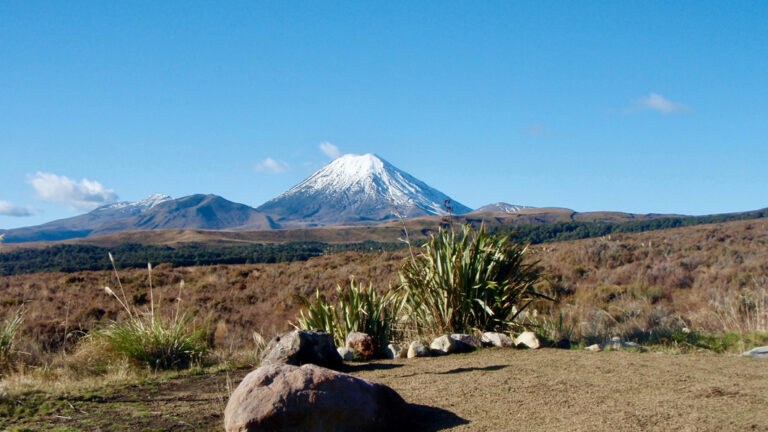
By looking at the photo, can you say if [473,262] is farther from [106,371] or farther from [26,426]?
[26,426]

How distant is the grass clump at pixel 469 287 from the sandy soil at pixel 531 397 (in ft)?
5.16

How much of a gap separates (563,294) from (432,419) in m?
13.1

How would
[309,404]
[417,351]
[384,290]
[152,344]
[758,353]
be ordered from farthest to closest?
1. [384,290]
2. [152,344]
3. [417,351]
4. [758,353]
5. [309,404]

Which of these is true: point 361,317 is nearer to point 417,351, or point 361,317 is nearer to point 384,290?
point 417,351

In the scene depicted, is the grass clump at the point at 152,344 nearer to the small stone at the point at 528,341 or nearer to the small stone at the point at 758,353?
the small stone at the point at 528,341

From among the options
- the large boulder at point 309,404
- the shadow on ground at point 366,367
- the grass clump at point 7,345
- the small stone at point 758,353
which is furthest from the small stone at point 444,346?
the grass clump at point 7,345

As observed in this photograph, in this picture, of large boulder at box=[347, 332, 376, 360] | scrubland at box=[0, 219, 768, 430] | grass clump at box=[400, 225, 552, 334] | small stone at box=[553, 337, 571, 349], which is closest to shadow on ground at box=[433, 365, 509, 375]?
scrubland at box=[0, 219, 768, 430]

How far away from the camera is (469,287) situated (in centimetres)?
765

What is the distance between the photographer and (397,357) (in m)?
6.89

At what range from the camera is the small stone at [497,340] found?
689cm

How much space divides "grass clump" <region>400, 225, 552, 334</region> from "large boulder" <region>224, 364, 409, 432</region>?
12.1 ft

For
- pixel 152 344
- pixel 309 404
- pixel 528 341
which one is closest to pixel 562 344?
pixel 528 341

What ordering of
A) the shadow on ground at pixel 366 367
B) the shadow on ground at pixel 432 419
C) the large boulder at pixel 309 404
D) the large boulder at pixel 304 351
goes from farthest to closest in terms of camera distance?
the shadow on ground at pixel 366 367
the large boulder at pixel 304 351
the shadow on ground at pixel 432 419
the large boulder at pixel 309 404

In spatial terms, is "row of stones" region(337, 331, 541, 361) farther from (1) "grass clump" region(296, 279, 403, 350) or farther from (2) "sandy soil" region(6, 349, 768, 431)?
(2) "sandy soil" region(6, 349, 768, 431)
